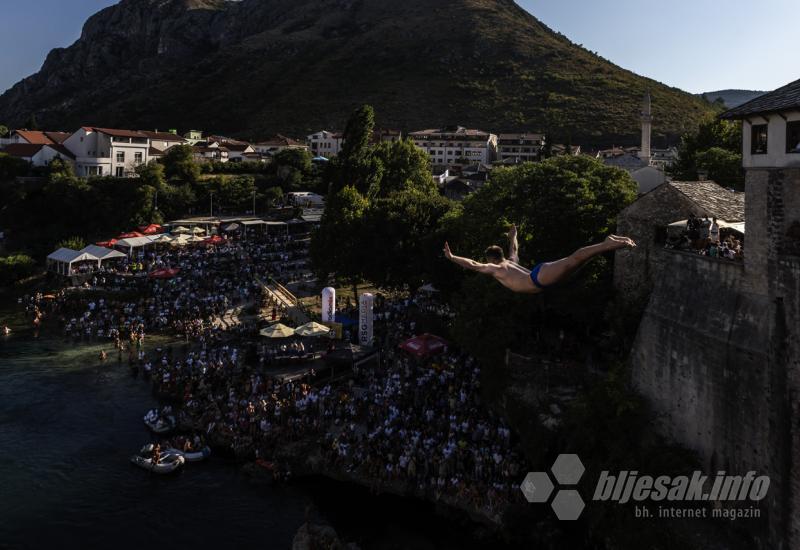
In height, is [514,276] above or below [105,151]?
below

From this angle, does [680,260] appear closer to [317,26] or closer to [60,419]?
[60,419]

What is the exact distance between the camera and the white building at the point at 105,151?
77812 mm

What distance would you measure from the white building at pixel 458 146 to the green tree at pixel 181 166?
36.5 metres

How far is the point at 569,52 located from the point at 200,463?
139 m

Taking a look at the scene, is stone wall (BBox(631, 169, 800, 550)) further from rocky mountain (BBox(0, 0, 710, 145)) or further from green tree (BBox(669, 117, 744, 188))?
rocky mountain (BBox(0, 0, 710, 145))

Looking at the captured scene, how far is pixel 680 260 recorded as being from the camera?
1920cm

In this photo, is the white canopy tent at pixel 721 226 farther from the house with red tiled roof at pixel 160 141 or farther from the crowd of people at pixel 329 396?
the house with red tiled roof at pixel 160 141

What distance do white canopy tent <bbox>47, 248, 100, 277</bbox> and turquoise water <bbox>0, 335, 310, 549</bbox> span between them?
870 inches

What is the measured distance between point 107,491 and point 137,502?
1504 mm

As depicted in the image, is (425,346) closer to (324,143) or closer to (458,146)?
(458,146)

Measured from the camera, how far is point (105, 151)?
79.2 metres

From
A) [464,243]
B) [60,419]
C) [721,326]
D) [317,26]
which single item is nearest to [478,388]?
[464,243]

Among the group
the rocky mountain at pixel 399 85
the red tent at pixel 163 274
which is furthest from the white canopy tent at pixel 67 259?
the rocky mountain at pixel 399 85

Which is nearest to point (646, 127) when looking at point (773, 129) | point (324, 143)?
point (773, 129)
